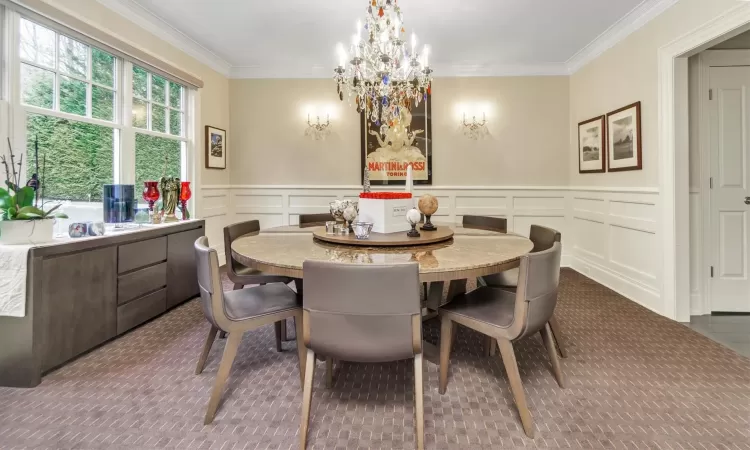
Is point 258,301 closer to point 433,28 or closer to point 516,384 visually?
point 516,384

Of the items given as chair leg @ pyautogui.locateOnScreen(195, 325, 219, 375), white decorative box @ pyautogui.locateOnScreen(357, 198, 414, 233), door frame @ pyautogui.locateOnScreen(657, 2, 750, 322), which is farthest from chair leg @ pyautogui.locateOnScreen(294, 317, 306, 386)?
door frame @ pyautogui.locateOnScreen(657, 2, 750, 322)

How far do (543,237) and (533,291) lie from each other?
987 millimetres

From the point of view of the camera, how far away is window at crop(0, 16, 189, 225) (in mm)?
2498

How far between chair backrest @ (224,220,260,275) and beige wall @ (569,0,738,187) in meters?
3.36

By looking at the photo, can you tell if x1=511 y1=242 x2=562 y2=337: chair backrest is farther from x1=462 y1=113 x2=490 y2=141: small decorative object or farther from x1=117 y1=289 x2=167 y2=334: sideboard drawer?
x1=462 y1=113 x2=490 y2=141: small decorative object

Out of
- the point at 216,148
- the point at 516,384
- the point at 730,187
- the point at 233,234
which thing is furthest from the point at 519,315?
the point at 216,148

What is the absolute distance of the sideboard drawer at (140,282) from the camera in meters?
2.67

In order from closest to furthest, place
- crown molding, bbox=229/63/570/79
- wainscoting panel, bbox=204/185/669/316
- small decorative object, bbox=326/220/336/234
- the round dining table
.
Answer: the round dining table → small decorative object, bbox=326/220/336/234 → wainscoting panel, bbox=204/185/669/316 → crown molding, bbox=229/63/570/79

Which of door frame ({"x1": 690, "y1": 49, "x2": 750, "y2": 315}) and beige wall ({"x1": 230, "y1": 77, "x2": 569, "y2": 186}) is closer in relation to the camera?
door frame ({"x1": 690, "y1": 49, "x2": 750, "y2": 315})

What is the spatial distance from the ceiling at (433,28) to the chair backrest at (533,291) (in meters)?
2.57

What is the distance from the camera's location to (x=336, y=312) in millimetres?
→ 1461

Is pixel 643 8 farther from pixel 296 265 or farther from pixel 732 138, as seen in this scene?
pixel 296 265

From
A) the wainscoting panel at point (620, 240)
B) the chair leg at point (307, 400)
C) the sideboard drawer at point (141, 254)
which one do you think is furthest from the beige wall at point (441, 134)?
the chair leg at point (307, 400)

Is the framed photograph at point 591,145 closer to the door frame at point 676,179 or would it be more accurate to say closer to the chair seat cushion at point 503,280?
the door frame at point 676,179
